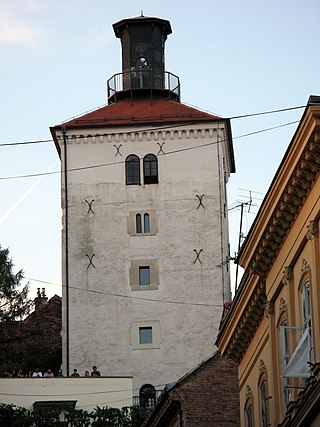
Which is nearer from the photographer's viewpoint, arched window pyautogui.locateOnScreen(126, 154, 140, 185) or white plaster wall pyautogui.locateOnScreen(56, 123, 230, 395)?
white plaster wall pyautogui.locateOnScreen(56, 123, 230, 395)

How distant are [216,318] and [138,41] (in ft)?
54.9

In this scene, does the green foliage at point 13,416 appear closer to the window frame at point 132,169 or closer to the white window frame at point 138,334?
the white window frame at point 138,334

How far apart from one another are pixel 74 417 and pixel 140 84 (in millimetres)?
24447

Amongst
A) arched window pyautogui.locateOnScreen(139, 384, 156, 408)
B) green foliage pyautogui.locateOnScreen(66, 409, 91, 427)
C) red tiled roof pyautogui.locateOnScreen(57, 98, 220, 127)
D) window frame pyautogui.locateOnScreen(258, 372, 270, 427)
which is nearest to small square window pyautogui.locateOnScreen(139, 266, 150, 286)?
arched window pyautogui.locateOnScreen(139, 384, 156, 408)

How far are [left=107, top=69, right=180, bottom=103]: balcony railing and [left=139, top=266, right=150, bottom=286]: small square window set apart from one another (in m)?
10.4

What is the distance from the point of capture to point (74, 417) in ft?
205

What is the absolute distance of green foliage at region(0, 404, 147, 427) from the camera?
61.4 meters

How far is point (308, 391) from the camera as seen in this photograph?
2686 centimetres

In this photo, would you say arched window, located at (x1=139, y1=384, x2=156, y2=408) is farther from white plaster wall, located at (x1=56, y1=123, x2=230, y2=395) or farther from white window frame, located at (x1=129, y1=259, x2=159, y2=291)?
white window frame, located at (x1=129, y1=259, x2=159, y2=291)

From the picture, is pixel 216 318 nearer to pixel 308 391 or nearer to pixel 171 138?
pixel 171 138

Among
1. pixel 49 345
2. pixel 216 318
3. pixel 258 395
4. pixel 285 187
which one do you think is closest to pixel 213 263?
pixel 216 318

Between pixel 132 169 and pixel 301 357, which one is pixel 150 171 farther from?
pixel 301 357

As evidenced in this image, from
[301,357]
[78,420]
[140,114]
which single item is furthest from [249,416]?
[140,114]

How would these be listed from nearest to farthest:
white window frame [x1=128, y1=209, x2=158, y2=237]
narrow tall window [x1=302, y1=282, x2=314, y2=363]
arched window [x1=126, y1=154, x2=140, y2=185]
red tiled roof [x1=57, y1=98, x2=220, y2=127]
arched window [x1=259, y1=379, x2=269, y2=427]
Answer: narrow tall window [x1=302, y1=282, x2=314, y2=363], arched window [x1=259, y1=379, x2=269, y2=427], white window frame [x1=128, y1=209, x2=158, y2=237], arched window [x1=126, y1=154, x2=140, y2=185], red tiled roof [x1=57, y1=98, x2=220, y2=127]
